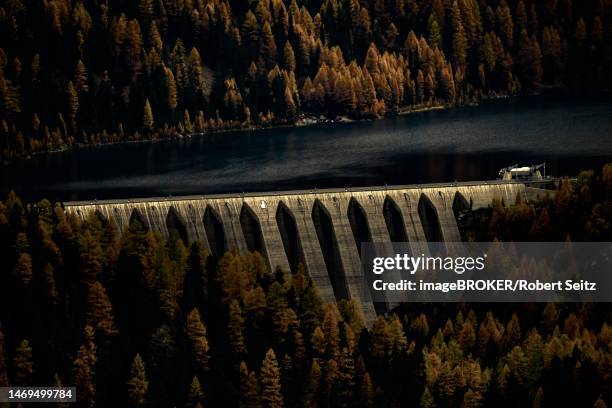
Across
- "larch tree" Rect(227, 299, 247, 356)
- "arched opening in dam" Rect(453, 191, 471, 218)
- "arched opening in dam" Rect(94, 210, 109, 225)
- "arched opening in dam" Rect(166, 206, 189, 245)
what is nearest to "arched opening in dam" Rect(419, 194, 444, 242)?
"arched opening in dam" Rect(453, 191, 471, 218)

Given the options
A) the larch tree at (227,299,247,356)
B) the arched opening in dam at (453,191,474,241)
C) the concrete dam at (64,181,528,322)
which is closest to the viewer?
the larch tree at (227,299,247,356)

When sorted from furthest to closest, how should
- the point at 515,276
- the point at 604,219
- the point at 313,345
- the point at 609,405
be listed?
the point at 604,219 < the point at 515,276 < the point at 313,345 < the point at 609,405

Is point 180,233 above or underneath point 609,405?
above

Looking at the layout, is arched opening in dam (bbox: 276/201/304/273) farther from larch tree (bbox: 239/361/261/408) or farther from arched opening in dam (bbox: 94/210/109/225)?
larch tree (bbox: 239/361/261/408)

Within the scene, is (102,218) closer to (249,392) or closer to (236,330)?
(236,330)

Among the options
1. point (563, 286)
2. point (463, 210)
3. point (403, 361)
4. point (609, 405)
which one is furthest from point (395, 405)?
point (463, 210)

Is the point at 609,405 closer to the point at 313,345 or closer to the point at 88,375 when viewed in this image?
the point at 313,345
